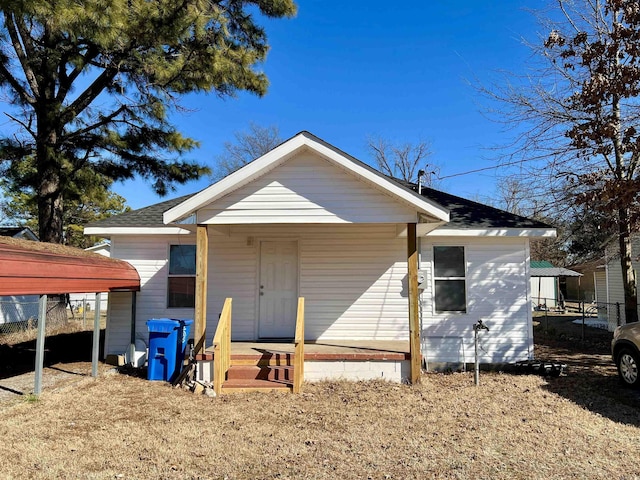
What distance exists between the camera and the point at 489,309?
843 cm

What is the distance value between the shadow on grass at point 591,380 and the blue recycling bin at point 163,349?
623 cm

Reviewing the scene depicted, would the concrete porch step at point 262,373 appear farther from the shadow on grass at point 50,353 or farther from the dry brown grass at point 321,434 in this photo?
the shadow on grass at point 50,353

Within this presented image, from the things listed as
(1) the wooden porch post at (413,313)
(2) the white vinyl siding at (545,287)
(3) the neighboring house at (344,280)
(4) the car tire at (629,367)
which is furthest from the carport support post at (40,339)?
(2) the white vinyl siding at (545,287)

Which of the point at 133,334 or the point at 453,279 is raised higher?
the point at 453,279

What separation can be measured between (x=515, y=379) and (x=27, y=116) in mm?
13977

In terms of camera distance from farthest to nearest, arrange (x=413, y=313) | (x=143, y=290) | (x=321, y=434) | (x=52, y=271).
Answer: (x=143, y=290) → (x=413, y=313) → (x=52, y=271) → (x=321, y=434)

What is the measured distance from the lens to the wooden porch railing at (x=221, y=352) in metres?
6.39

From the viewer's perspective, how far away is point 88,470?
387cm

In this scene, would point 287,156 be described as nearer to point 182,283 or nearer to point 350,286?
point 350,286

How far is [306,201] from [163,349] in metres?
3.56

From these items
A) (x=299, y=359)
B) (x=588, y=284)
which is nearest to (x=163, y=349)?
(x=299, y=359)

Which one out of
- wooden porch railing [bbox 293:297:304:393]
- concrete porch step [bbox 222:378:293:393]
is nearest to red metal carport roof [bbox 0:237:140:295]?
concrete porch step [bbox 222:378:293:393]

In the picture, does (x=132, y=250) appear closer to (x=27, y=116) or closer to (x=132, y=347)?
(x=132, y=347)

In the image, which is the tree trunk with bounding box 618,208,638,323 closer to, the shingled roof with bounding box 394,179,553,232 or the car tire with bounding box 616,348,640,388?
the shingled roof with bounding box 394,179,553,232
